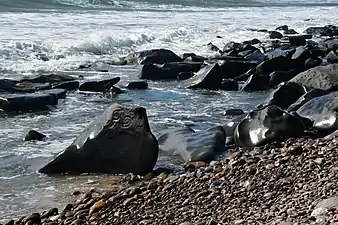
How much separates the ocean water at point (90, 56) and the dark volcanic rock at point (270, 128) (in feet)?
Result: 3.20

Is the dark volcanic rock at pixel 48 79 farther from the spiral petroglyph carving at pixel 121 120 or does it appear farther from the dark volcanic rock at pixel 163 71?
the spiral petroglyph carving at pixel 121 120

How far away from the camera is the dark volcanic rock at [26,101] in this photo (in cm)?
993

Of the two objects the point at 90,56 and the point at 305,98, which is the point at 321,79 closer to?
the point at 305,98

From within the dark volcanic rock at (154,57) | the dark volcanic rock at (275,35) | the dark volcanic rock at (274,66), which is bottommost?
the dark volcanic rock at (275,35)

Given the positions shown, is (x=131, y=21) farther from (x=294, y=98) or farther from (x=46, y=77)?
(x=294, y=98)

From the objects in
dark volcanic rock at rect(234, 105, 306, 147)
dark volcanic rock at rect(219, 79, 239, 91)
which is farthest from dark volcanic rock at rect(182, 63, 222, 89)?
dark volcanic rock at rect(234, 105, 306, 147)

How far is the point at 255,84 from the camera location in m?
12.3

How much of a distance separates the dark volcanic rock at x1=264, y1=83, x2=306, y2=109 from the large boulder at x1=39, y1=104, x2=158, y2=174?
354 cm

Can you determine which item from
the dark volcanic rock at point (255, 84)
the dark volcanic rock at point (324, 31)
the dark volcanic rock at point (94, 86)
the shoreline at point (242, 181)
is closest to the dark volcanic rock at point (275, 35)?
the dark volcanic rock at point (324, 31)

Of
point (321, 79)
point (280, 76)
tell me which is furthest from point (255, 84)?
point (321, 79)

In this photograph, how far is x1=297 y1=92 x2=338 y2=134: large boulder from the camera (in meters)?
7.78

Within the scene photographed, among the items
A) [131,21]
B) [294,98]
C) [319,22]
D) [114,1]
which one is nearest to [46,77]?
[294,98]

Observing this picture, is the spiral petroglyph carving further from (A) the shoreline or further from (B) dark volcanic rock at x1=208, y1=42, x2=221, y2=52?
(B) dark volcanic rock at x1=208, y1=42, x2=221, y2=52

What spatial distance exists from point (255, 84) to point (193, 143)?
5043 mm
